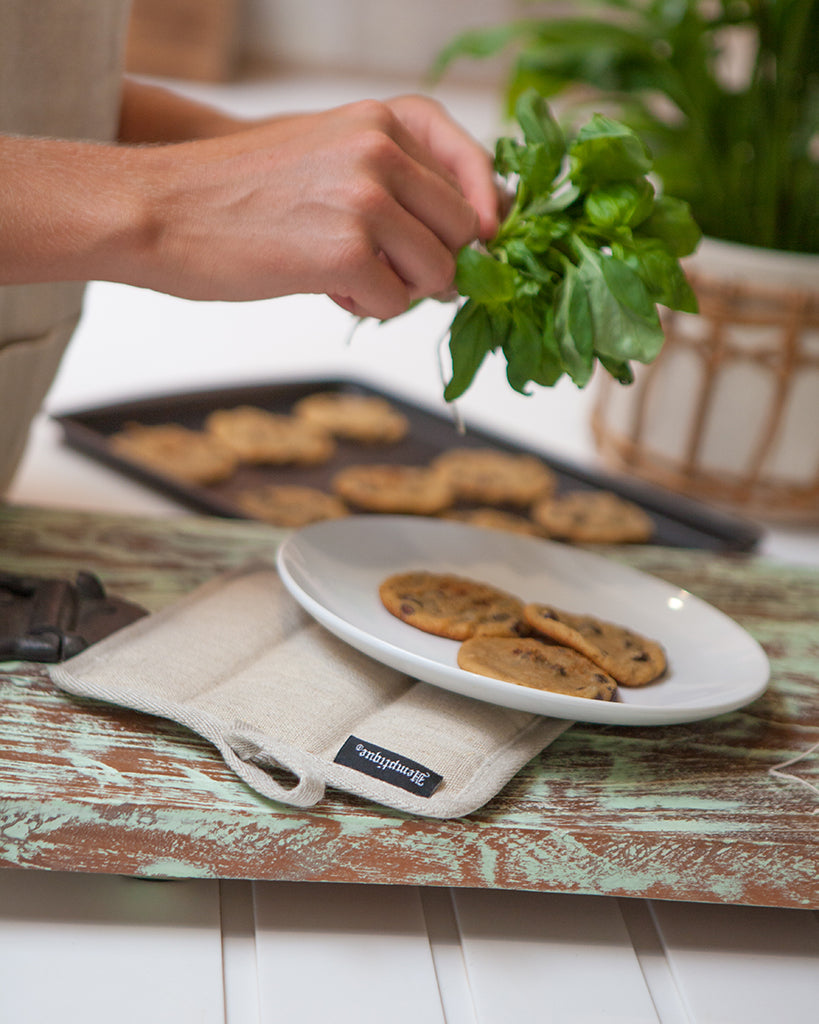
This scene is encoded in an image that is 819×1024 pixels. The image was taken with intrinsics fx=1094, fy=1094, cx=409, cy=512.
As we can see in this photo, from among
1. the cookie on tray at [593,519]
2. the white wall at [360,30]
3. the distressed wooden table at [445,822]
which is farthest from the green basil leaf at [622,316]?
the white wall at [360,30]

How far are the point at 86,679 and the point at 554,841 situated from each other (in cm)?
27

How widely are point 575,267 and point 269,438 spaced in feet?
2.31

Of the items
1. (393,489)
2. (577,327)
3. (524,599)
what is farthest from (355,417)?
(577,327)

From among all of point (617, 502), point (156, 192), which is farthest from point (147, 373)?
point (156, 192)

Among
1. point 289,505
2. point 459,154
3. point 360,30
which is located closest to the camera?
point 459,154

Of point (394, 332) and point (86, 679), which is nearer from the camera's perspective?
point (86, 679)

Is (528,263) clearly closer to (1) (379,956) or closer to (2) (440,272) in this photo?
(2) (440,272)

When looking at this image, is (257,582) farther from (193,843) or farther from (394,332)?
(394,332)

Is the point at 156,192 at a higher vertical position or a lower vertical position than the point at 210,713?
higher

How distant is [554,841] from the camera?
563 mm

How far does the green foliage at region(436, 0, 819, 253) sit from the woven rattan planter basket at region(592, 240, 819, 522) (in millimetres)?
123

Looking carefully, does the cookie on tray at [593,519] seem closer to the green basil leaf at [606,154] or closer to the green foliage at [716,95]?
the green foliage at [716,95]

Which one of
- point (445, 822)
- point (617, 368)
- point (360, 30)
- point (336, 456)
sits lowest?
point (336, 456)

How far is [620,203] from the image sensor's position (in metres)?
0.63
